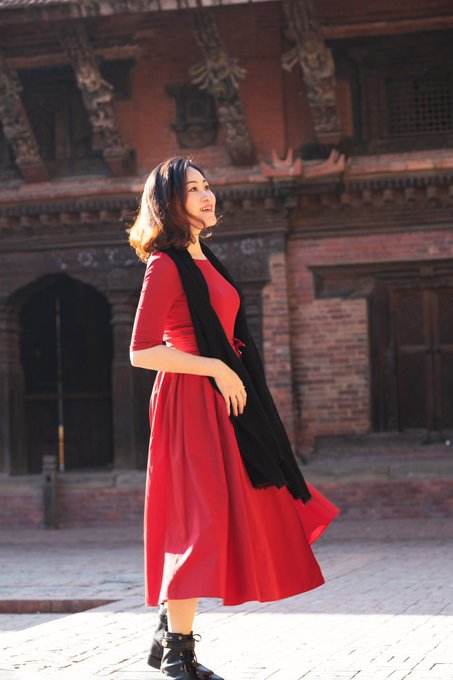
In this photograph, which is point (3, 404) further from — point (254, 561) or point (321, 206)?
point (254, 561)

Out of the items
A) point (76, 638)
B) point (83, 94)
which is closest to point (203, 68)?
point (83, 94)

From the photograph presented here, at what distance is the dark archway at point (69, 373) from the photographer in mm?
18422

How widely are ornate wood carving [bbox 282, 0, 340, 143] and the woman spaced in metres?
9.94

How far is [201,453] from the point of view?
4461 millimetres

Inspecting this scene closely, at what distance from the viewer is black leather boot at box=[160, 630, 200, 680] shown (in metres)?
4.40

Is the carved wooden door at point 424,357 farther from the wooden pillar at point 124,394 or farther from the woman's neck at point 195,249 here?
the woman's neck at point 195,249

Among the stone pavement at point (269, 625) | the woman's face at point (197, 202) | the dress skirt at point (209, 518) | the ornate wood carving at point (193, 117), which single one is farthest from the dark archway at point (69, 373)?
the dress skirt at point (209, 518)

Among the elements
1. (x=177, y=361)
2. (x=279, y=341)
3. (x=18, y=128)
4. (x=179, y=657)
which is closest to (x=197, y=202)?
(x=177, y=361)

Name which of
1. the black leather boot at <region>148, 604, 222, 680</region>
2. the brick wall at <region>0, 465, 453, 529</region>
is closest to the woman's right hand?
the black leather boot at <region>148, 604, 222, 680</region>

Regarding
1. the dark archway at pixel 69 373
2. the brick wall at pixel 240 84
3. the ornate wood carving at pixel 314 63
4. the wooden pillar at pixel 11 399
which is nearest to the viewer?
the ornate wood carving at pixel 314 63

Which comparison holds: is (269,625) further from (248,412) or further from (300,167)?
(300,167)

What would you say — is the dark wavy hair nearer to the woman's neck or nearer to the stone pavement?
the woman's neck

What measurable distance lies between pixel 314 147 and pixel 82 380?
5.75m

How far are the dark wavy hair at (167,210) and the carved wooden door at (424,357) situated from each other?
10712mm
